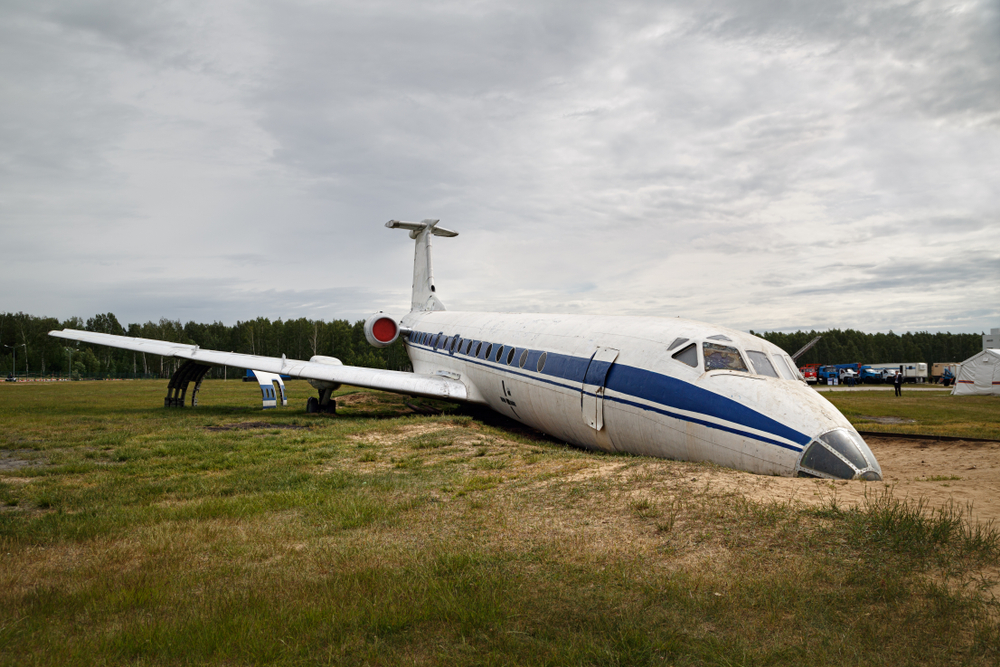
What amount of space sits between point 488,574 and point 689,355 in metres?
6.08

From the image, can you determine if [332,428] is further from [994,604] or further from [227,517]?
[994,604]

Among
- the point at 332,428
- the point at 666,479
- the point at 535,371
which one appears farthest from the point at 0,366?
the point at 666,479

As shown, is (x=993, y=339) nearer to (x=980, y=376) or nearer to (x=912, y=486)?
(x=980, y=376)

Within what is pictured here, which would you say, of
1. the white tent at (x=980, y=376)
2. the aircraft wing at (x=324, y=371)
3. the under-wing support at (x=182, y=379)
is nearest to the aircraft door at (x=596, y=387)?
the aircraft wing at (x=324, y=371)

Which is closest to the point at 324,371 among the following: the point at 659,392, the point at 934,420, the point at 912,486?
the point at 659,392

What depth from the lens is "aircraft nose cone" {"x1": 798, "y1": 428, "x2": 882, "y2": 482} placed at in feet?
23.5

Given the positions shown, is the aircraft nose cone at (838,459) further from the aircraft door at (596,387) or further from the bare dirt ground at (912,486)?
the aircraft door at (596,387)

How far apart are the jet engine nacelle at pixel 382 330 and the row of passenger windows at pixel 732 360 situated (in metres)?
18.2

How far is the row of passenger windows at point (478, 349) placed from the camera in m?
14.0

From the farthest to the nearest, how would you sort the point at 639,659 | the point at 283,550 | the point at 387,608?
the point at 283,550 < the point at 387,608 < the point at 639,659

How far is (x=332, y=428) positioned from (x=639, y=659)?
42.8ft

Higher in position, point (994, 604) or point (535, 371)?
point (535, 371)

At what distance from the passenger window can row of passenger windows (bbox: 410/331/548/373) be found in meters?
3.80

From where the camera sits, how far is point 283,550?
5.43m
